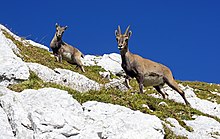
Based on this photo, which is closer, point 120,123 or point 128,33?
point 120,123

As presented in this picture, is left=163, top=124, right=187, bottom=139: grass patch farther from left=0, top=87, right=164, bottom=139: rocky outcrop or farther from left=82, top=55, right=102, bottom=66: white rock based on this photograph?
left=82, top=55, right=102, bottom=66: white rock

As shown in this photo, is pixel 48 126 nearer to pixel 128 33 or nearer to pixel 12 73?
pixel 12 73

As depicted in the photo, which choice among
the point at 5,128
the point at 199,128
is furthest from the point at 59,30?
the point at 5,128

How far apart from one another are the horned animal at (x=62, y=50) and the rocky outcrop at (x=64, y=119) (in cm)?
2104

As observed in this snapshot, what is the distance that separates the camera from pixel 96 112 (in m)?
13.6

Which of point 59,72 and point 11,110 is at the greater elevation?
point 59,72

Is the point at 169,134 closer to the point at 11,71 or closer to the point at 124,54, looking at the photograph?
the point at 11,71

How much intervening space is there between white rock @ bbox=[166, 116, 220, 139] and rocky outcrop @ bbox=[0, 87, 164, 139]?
10.5 ft

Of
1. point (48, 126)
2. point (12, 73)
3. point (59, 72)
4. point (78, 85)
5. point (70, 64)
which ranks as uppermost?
point (70, 64)

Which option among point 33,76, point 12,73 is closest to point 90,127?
point 12,73

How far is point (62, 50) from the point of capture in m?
35.6

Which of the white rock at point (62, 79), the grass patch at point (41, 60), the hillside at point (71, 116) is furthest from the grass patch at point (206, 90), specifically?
the hillside at point (71, 116)

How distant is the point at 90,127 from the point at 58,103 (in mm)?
1245

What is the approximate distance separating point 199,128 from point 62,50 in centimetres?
1919
